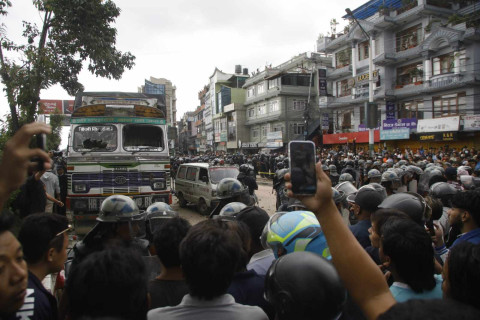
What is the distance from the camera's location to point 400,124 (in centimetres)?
2364

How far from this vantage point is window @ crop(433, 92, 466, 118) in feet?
73.4

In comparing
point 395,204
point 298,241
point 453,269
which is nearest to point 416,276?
point 453,269

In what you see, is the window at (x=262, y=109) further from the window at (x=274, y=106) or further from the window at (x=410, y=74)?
the window at (x=410, y=74)

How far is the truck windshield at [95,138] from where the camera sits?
8.45m

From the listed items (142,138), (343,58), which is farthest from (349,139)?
(142,138)

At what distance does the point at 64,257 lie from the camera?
2424mm

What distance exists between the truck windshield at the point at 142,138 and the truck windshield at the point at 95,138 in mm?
315

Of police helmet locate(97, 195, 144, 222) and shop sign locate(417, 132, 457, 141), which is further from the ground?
shop sign locate(417, 132, 457, 141)

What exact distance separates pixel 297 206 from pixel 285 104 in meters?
36.2

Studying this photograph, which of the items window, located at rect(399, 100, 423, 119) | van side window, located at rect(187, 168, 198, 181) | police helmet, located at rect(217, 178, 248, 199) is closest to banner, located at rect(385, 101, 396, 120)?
window, located at rect(399, 100, 423, 119)

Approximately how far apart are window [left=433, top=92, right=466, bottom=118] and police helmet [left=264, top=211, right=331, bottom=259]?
23.7m

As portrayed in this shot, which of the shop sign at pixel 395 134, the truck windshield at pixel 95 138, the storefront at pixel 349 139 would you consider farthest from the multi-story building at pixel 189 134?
the truck windshield at pixel 95 138

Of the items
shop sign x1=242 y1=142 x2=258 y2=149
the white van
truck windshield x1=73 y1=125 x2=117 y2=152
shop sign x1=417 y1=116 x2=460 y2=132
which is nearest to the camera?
truck windshield x1=73 y1=125 x2=117 y2=152

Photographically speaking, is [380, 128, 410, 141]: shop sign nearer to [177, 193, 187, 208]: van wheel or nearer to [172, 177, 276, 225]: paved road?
[172, 177, 276, 225]: paved road
